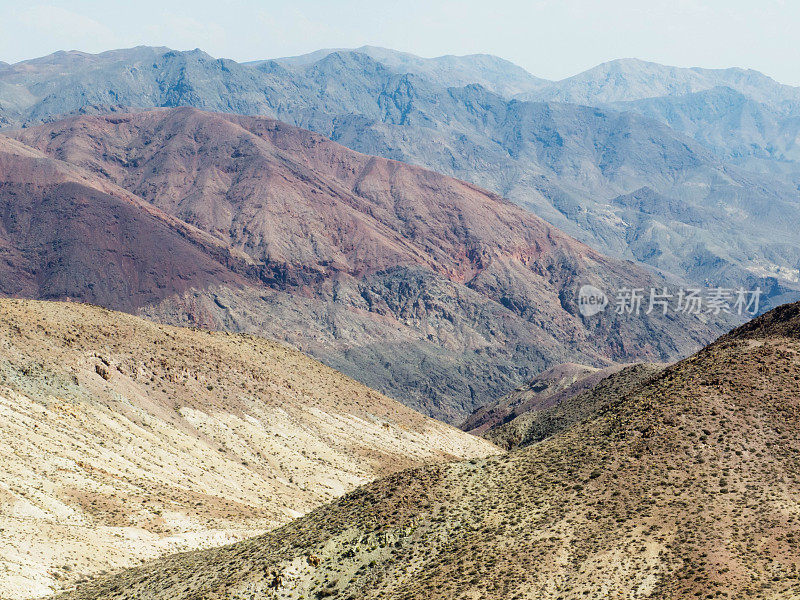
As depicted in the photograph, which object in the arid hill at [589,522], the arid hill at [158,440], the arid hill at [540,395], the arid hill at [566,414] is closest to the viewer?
the arid hill at [589,522]

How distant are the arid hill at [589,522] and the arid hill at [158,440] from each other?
5247 millimetres

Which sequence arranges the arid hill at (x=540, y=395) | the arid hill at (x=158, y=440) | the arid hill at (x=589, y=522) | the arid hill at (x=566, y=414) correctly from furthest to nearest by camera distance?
the arid hill at (x=540, y=395) → the arid hill at (x=566, y=414) → the arid hill at (x=158, y=440) → the arid hill at (x=589, y=522)

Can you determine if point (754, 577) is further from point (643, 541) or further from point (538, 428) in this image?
point (538, 428)

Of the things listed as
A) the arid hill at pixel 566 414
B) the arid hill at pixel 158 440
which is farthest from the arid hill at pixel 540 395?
the arid hill at pixel 158 440

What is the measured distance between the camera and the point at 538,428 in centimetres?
8338

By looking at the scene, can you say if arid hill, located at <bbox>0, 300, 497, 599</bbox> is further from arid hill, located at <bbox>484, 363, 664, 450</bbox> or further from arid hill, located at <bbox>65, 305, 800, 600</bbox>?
arid hill, located at <bbox>484, 363, 664, 450</bbox>

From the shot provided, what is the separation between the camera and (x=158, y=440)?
4853cm

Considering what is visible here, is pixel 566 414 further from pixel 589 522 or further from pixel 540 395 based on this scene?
pixel 589 522

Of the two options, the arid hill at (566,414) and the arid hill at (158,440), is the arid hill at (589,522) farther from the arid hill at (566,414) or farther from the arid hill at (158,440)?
the arid hill at (566,414)

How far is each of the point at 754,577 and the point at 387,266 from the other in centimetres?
17198

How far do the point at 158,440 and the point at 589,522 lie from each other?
30.1 m

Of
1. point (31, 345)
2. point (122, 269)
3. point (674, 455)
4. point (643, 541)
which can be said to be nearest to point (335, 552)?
point (643, 541)

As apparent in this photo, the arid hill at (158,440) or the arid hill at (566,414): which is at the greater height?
the arid hill at (158,440)

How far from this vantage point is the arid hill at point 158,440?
1393 inches
